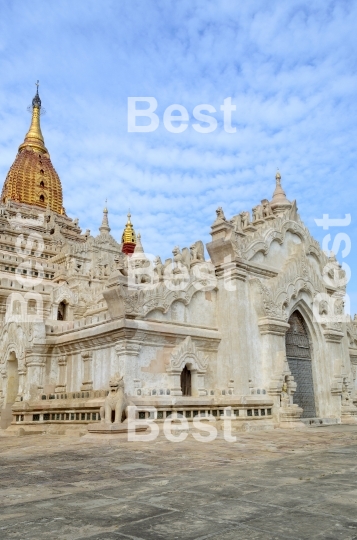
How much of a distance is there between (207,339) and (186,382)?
192 cm

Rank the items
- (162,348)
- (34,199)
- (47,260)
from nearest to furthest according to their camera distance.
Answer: (162,348) < (47,260) < (34,199)

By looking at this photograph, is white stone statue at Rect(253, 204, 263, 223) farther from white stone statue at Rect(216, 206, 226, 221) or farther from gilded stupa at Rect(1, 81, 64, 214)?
gilded stupa at Rect(1, 81, 64, 214)

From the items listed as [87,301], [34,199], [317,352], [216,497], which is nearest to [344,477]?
[216,497]

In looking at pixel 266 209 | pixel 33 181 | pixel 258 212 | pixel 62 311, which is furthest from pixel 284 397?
pixel 33 181

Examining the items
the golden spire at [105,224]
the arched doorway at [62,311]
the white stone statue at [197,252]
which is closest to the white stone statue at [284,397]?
the white stone statue at [197,252]

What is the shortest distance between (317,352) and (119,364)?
12.1m

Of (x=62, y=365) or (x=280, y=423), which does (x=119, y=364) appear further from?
(x=280, y=423)

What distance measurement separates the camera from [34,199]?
49562 millimetres

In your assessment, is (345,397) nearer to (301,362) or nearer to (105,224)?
(301,362)

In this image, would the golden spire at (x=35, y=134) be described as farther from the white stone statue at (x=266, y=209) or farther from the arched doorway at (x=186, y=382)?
the arched doorway at (x=186, y=382)

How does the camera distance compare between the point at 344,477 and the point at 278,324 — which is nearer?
the point at 344,477

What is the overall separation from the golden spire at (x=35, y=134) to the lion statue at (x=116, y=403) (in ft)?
154

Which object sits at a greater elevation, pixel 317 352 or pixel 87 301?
pixel 87 301

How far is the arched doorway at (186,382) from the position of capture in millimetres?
18594
